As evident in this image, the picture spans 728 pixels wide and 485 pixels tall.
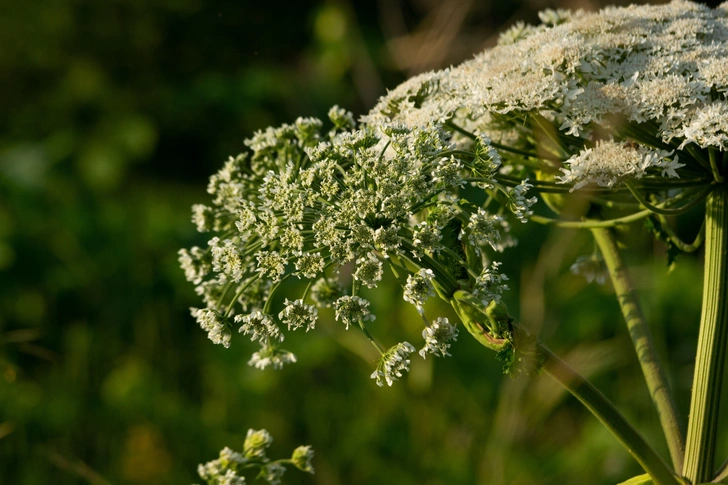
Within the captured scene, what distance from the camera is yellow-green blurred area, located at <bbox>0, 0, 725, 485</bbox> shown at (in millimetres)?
4461

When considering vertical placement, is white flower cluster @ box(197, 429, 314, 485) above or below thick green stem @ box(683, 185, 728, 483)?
above

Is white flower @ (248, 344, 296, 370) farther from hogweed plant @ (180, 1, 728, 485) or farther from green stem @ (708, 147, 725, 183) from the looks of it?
green stem @ (708, 147, 725, 183)

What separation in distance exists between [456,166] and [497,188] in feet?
0.79

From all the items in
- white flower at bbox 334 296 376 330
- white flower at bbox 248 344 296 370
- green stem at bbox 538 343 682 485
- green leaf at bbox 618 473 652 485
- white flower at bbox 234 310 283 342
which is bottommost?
green leaf at bbox 618 473 652 485

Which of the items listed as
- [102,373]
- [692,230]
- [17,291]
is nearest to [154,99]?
[17,291]

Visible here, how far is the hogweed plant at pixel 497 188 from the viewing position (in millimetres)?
1438

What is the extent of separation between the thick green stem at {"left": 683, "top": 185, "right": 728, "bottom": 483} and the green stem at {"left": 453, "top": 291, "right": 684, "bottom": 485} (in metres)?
0.07

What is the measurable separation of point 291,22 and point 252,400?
6876 mm

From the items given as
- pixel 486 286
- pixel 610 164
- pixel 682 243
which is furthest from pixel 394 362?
pixel 682 243

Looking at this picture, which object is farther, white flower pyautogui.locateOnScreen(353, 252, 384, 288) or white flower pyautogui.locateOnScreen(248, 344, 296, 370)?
white flower pyautogui.locateOnScreen(248, 344, 296, 370)

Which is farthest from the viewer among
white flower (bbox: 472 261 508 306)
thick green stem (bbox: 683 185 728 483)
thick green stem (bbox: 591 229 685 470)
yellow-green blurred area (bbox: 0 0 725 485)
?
yellow-green blurred area (bbox: 0 0 725 485)

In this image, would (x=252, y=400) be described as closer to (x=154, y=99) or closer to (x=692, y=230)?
(x=692, y=230)

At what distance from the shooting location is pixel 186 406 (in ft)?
16.8

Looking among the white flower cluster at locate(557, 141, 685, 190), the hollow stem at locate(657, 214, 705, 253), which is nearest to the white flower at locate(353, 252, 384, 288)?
the white flower cluster at locate(557, 141, 685, 190)
